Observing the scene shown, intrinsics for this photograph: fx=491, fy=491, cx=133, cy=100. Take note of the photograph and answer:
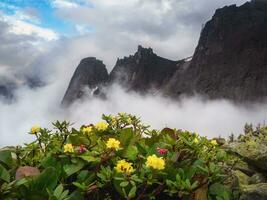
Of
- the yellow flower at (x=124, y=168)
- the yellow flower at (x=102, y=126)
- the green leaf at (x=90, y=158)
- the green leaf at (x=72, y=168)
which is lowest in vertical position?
the green leaf at (x=72, y=168)

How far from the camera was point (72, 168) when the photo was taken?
5.40 meters

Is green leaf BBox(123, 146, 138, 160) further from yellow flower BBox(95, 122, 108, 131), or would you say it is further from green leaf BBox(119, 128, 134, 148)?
yellow flower BBox(95, 122, 108, 131)

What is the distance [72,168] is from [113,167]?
50cm

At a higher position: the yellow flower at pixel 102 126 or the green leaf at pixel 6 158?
the yellow flower at pixel 102 126

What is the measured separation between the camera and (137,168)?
5.51m

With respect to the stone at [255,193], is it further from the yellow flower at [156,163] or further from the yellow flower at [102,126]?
the yellow flower at [102,126]

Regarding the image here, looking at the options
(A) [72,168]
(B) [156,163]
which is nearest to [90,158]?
(A) [72,168]

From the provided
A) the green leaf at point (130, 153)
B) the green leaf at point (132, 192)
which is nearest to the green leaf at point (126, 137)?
the green leaf at point (130, 153)

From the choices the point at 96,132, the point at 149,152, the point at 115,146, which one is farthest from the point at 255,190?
the point at 96,132

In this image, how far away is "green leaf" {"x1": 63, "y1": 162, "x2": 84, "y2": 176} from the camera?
5352 mm

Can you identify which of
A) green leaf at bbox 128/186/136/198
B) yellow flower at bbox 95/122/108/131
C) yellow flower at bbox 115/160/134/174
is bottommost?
green leaf at bbox 128/186/136/198

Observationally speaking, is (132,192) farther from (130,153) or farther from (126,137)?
(126,137)

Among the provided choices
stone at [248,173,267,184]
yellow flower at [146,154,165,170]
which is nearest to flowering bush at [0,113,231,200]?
yellow flower at [146,154,165,170]

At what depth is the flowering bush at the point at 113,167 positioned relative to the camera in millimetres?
4922
